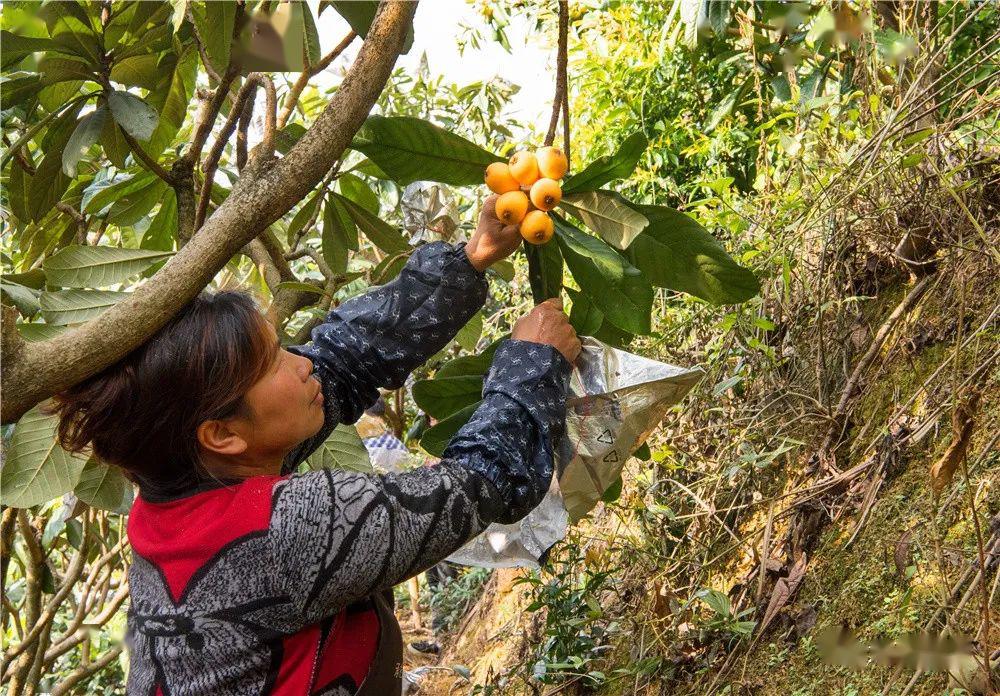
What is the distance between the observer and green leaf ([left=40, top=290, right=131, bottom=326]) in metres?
1.77

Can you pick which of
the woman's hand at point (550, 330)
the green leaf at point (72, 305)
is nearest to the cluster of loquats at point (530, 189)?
the woman's hand at point (550, 330)

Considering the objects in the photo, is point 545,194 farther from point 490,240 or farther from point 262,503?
point 262,503

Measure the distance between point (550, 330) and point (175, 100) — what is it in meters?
1.21

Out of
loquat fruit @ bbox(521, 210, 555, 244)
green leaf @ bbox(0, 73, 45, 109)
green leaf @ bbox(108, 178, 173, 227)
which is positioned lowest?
green leaf @ bbox(108, 178, 173, 227)

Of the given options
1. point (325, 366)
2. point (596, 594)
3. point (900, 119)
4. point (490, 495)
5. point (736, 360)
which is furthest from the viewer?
point (596, 594)

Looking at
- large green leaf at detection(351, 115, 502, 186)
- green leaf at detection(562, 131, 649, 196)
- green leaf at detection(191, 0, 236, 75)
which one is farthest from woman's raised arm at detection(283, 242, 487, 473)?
green leaf at detection(191, 0, 236, 75)

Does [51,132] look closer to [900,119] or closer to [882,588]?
[900,119]

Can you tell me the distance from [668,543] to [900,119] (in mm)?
1442

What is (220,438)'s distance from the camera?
1263 millimetres

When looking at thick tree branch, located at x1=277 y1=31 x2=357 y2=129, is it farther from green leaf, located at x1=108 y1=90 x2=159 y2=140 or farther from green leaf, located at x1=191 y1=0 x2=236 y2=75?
green leaf, located at x1=108 y1=90 x2=159 y2=140

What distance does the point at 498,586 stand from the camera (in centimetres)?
503

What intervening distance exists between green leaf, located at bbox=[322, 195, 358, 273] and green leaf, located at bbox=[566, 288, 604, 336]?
2.60ft

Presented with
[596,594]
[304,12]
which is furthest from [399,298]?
[596,594]

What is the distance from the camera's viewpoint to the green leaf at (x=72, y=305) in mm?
1769
